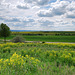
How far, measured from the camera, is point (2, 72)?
13.8ft

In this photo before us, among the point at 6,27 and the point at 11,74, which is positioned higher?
the point at 6,27

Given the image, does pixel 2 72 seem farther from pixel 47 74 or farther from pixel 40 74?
pixel 47 74

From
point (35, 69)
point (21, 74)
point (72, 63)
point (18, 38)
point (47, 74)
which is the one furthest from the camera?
point (18, 38)

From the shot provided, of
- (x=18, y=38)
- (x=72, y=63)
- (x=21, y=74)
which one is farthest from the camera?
(x=18, y=38)

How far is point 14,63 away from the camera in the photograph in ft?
15.6

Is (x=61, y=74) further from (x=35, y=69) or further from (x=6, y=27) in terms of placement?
(x=6, y=27)

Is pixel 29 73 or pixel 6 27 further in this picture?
pixel 6 27

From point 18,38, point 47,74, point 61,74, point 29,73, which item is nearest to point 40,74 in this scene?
point 47,74

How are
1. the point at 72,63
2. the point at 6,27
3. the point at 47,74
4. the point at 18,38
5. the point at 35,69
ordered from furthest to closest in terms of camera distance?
the point at 6,27
the point at 18,38
the point at 72,63
the point at 35,69
the point at 47,74

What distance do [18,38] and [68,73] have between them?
93.5 feet

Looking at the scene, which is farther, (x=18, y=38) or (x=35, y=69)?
(x=18, y=38)

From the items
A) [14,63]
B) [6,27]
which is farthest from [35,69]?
[6,27]

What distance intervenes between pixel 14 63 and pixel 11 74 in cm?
78

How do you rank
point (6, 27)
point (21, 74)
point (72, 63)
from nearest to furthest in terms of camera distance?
point (21, 74)
point (72, 63)
point (6, 27)
